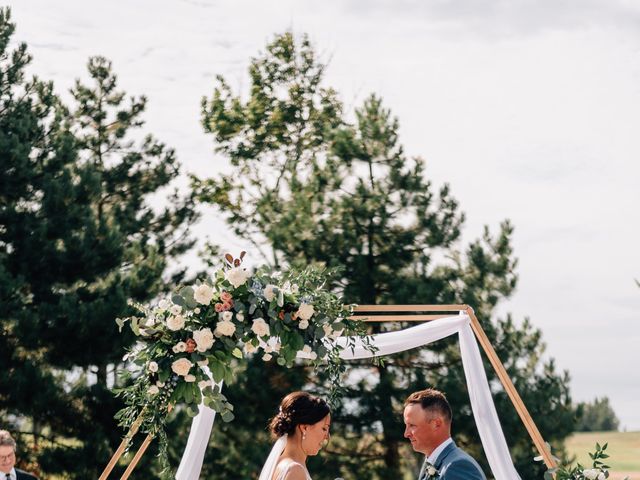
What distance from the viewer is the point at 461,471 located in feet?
14.5

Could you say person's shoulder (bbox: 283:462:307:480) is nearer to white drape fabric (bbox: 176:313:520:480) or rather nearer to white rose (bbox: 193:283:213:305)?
white rose (bbox: 193:283:213:305)

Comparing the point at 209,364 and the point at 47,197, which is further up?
the point at 47,197

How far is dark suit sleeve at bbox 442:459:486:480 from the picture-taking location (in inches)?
173

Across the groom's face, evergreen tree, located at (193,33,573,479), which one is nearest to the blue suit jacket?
the groom's face

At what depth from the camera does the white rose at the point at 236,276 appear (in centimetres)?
Result: 543

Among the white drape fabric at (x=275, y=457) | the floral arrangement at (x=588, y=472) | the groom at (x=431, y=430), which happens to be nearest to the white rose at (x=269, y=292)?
the white drape fabric at (x=275, y=457)

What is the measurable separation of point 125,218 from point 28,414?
433 cm

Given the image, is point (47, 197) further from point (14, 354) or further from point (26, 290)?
point (14, 354)

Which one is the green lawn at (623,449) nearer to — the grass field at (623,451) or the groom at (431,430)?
the grass field at (623,451)

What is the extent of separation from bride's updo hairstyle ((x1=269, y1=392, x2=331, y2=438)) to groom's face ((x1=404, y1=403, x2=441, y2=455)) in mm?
538

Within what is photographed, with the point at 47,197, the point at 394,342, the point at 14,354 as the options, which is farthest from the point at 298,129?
the point at 394,342

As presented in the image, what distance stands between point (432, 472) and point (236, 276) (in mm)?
1647

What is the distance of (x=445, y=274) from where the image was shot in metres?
14.1

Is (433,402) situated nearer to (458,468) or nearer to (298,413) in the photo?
(458,468)
